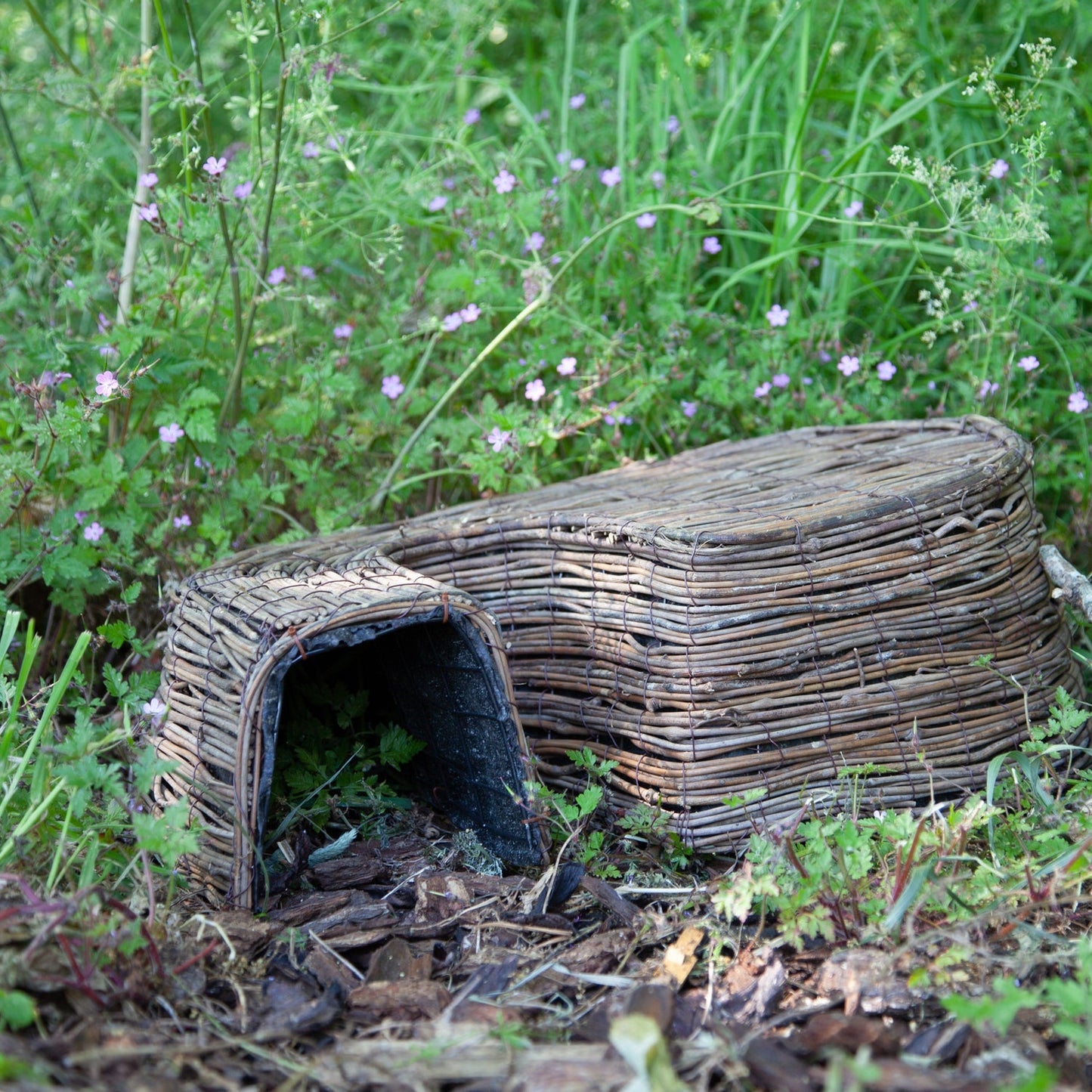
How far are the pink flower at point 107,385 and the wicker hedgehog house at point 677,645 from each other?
0.39 m

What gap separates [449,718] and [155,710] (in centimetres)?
49

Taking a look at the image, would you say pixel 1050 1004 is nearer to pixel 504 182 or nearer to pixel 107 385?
pixel 107 385

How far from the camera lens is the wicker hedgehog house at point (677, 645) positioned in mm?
1771

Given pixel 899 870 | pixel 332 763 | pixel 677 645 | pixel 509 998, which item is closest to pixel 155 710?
pixel 332 763

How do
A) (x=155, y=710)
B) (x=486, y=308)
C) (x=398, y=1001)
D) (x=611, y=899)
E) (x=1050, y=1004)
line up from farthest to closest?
(x=486, y=308)
(x=155, y=710)
(x=611, y=899)
(x=398, y=1001)
(x=1050, y=1004)

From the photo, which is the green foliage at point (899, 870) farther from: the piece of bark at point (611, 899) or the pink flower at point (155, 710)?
the pink flower at point (155, 710)

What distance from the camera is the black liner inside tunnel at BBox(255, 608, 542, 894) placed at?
1698 mm

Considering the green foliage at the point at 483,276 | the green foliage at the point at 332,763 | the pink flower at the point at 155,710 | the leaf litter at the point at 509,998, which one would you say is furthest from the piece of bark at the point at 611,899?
the green foliage at the point at 483,276

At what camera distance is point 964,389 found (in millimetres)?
2646

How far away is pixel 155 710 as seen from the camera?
6.15 ft

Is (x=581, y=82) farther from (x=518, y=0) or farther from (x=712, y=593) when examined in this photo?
(x=712, y=593)

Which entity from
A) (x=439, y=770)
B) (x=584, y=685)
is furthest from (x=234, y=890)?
(x=584, y=685)

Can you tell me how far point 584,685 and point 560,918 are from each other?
0.43 m

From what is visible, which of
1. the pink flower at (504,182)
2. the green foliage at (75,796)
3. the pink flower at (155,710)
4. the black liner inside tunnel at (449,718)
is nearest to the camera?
the green foliage at (75,796)
